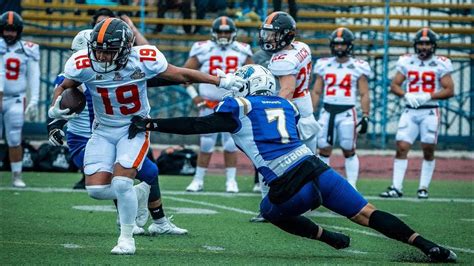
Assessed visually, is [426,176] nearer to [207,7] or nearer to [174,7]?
[207,7]

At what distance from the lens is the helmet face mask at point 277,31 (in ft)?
28.7

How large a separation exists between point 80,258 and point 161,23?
11.6m

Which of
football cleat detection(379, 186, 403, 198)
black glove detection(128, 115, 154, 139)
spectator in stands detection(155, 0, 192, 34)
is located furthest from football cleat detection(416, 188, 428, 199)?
spectator in stands detection(155, 0, 192, 34)

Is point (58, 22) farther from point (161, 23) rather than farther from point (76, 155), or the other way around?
point (76, 155)

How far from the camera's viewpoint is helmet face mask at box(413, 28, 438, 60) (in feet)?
39.0

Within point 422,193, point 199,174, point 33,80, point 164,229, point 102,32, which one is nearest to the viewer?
point 102,32

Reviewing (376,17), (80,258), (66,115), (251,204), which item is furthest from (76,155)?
(376,17)

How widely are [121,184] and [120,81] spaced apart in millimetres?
711

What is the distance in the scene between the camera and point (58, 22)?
18797mm

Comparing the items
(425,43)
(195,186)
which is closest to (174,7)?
(195,186)

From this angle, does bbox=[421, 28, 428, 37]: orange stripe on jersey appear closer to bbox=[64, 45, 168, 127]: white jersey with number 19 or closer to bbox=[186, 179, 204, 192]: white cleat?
bbox=[186, 179, 204, 192]: white cleat

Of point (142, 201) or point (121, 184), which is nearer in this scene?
point (121, 184)

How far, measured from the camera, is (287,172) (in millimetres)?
6555

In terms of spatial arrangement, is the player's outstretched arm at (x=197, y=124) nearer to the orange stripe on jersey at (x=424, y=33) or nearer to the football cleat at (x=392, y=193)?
the football cleat at (x=392, y=193)
